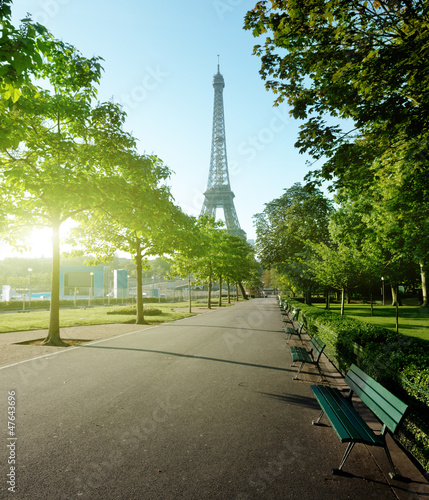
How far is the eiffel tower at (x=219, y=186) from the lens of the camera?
75.9 m

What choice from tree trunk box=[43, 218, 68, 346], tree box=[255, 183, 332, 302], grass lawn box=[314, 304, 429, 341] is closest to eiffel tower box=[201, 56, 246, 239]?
tree box=[255, 183, 332, 302]

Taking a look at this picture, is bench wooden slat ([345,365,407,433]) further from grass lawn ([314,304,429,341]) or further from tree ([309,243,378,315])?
tree ([309,243,378,315])

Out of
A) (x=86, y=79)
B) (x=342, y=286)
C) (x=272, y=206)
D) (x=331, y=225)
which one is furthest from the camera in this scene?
(x=272, y=206)

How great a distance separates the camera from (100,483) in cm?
317

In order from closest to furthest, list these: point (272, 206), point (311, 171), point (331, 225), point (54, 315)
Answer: point (311, 171)
point (54, 315)
point (331, 225)
point (272, 206)

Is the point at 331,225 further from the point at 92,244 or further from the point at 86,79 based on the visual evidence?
the point at 86,79

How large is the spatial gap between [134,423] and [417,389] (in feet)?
11.8

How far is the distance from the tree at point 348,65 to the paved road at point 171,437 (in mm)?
5873

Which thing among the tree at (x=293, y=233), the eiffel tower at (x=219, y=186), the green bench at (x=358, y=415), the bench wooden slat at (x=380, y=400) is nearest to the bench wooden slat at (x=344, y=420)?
the green bench at (x=358, y=415)

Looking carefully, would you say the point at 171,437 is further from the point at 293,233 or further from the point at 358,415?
the point at 293,233

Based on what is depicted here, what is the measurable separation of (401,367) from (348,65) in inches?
226

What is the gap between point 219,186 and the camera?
76.8m

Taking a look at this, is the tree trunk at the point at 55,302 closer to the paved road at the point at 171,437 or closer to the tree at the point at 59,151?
the tree at the point at 59,151

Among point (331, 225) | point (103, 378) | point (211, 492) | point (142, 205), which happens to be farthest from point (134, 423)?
point (331, 225)
